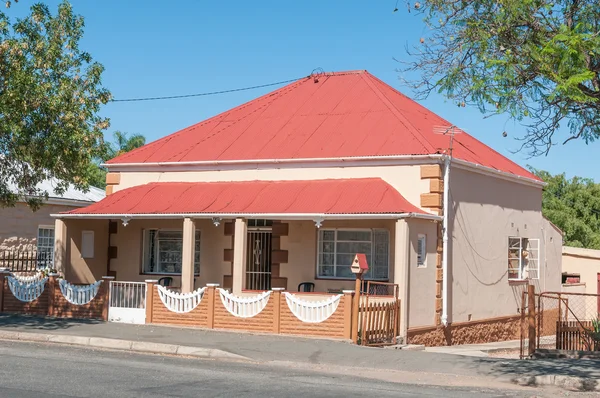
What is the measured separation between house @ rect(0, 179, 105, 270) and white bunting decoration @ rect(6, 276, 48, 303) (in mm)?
3509

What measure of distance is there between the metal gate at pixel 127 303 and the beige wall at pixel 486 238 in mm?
7178

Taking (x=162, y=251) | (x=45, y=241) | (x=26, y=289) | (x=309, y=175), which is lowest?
(x=26, y=289)

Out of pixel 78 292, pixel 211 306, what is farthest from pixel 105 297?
pixel 211 306

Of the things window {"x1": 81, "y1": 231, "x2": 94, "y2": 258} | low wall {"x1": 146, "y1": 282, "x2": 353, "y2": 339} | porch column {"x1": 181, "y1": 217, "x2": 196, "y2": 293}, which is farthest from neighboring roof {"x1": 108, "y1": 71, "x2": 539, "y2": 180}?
low wall {"x1": 146, "y1": 282, "x2": 353, "y2": 339}

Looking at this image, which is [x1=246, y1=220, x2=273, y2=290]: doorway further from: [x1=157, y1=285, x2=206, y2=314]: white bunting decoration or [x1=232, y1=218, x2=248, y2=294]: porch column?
[x1=157, y1=285, x2=206, y2=314]: white bunting decoration

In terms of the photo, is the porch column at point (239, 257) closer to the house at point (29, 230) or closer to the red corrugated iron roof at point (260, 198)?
the red corrugated iron roof at point (260, 198)

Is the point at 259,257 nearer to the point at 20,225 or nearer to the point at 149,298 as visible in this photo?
the point at 149,298

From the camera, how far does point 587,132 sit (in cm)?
1352

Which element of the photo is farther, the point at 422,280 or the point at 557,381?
the point at 422,280

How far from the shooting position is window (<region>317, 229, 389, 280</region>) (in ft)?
69.2

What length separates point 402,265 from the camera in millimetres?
19094

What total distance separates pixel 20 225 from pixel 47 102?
30.3 ft

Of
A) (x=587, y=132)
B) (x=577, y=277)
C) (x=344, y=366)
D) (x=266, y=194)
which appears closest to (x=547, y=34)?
(x=587, y=132)

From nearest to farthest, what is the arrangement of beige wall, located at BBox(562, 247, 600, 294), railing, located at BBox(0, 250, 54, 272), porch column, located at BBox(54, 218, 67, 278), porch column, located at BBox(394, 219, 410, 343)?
porch column, located at BBox(394, 219, 410, 343)
porch column, located at BBox(54, 218, 67, 278)
railing, located at BBox(0, 250, 54, 272)
beige wall, located at BBox(562, 247, 600, 294)
